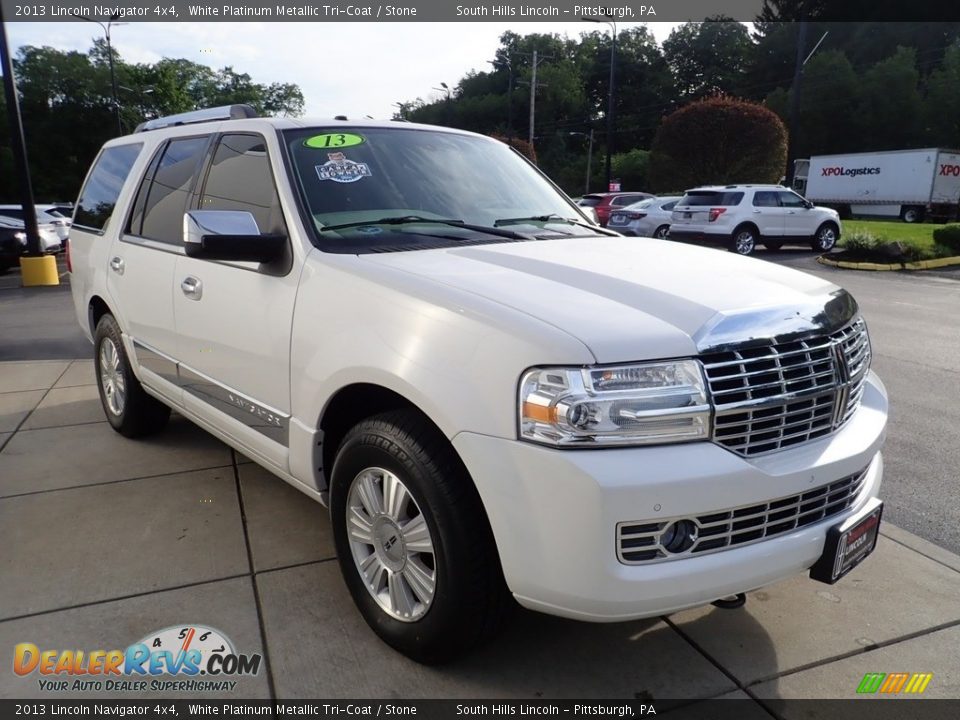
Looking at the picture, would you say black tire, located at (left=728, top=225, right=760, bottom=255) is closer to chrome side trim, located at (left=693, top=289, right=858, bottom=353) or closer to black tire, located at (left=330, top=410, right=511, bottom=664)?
chrome side trim, located at (left=693, top=289, right=858, bottom=353)

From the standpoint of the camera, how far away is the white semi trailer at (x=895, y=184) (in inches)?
1288

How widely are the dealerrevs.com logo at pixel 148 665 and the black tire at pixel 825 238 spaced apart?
1899 centimetres

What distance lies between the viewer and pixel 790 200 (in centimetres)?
1823

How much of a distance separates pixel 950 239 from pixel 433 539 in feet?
63.1

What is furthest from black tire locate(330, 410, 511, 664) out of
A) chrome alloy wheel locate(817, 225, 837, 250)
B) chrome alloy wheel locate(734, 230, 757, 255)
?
chrome alloy wheel locate(817, 225, 837, 250)

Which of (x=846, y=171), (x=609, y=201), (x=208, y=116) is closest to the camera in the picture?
(x=208, y=116)

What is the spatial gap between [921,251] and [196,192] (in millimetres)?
17329

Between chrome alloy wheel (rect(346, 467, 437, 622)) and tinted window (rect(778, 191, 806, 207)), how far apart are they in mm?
17620

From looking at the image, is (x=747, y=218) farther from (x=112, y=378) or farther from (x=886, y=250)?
(x=112, y=378)

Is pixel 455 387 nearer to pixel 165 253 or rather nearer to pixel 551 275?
pixel 551 275

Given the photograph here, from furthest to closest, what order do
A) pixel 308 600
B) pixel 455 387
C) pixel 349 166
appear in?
pixel 349 166
pixel 308 600
pixel 455 387

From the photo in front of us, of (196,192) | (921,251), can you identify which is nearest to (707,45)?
(921,251)

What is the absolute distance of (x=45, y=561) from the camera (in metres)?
3.35

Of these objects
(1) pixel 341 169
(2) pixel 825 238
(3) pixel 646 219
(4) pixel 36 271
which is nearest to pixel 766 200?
(2) pixel 825 238
